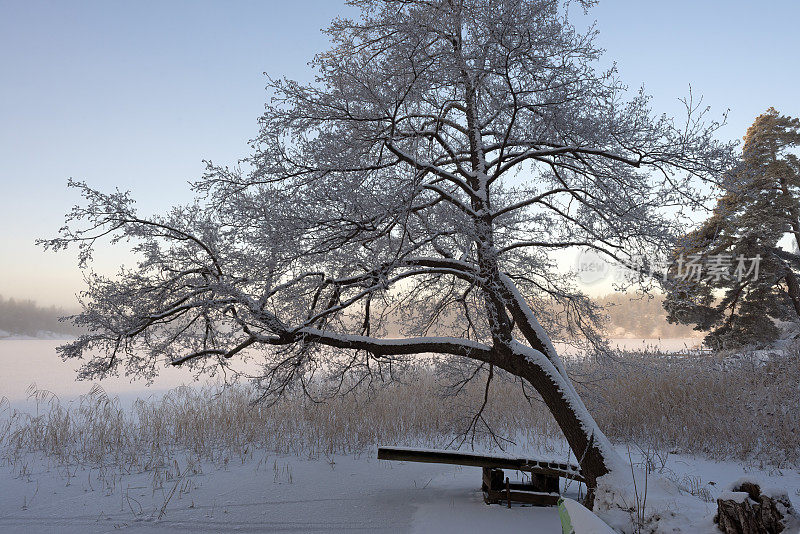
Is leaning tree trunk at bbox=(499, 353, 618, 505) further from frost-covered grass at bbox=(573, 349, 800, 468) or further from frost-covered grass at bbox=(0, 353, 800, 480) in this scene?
frost-covered grass at bbox=(0, 353, 800, 480)

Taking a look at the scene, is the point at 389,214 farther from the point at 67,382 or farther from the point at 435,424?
the point at 67,382

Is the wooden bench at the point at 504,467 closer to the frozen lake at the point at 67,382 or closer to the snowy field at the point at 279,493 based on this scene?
the snowy field at the point at 279,493

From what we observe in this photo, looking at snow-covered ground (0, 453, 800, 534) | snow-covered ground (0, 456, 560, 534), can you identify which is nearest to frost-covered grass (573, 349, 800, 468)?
snow-covered ground (0, 453, 800, 534)

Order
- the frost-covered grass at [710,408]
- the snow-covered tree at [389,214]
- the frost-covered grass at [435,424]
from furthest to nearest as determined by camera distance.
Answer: the frost-covered grass at [435,424] < the frost-covered grass at [710,408] < the snow-covered tree at [389,214]

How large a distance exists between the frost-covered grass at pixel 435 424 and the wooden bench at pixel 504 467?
4.54ft

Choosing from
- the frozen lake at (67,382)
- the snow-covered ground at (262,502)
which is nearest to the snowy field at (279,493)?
the snow-covered ground at (262,502)

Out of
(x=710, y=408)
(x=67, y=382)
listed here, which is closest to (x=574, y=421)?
(x=710, y=408)

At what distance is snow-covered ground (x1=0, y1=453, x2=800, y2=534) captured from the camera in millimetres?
5340

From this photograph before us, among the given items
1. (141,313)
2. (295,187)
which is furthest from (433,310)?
(141,313)

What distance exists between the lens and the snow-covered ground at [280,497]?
5.34 metres

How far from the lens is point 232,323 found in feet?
18.1

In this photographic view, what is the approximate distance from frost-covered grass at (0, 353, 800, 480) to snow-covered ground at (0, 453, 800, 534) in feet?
1.82

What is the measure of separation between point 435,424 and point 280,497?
475 centimetres

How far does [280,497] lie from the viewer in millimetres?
6266
